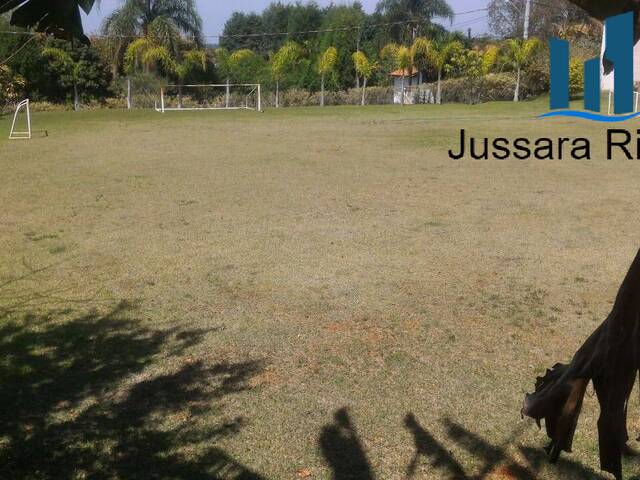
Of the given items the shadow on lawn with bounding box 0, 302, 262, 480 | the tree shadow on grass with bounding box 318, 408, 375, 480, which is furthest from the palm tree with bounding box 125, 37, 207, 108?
the tree shadow on grass with bounding box 318, 408, 375, 480

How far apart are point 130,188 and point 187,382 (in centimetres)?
812

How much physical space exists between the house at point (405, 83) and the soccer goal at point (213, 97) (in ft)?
27.5

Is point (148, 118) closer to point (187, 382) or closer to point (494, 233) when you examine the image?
point (494, 233)

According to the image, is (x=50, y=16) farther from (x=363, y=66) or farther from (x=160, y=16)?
(x=363, y=66)

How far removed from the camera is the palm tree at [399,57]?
3931cm

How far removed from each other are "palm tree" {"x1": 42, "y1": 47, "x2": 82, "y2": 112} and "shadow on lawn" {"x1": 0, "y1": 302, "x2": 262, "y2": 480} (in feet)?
98.3

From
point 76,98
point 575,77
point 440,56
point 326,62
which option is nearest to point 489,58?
point 440,56

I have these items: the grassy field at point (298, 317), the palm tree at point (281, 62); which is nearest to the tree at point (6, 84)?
the grassy field at point (298, 317)

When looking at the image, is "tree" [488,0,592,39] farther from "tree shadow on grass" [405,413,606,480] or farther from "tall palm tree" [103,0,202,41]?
"tree shadow on grass" [405,413,606,480]

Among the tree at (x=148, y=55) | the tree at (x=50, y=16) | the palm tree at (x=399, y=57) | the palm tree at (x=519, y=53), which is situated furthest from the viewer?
the palm tree at (x=399, y=57)

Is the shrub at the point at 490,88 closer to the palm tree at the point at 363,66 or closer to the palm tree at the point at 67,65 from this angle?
the palm tree at the point at 363,66

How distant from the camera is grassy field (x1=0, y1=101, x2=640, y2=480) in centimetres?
396

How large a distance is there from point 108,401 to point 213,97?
1401 inches

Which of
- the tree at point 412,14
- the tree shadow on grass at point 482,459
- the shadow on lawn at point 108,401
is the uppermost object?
the tree at point 412,14
